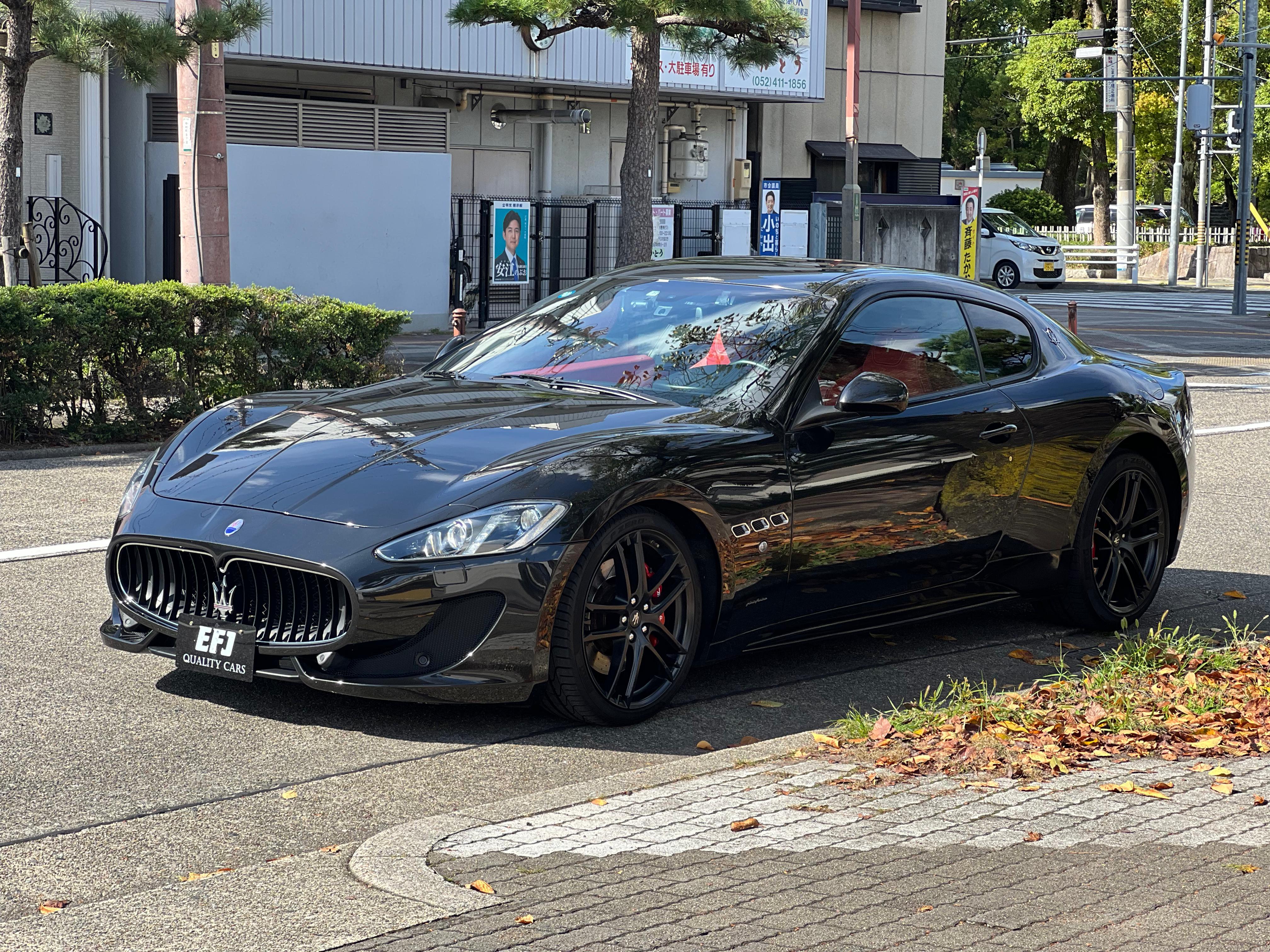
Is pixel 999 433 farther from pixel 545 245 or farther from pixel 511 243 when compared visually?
pixel 545 245

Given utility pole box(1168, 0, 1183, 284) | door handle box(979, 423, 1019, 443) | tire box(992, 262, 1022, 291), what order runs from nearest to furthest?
door handle box(979, 423, 1019, 443)
tire box(992, 262, 1022, 291)
utility pole box(1168, 0, 1183, 284)

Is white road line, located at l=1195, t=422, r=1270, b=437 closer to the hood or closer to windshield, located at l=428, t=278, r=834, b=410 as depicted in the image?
windshield, located at l=428, t=278, r=834, b=410

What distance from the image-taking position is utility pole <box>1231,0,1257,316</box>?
32562 millimetres

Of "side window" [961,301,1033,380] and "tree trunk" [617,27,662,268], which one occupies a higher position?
"tree trunk" [617,27,662,268]

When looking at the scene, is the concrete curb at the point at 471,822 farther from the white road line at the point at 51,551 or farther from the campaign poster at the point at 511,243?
the campaign poster at the point at 511,243

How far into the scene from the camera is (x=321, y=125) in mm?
23922

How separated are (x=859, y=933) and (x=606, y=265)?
89.5 ft

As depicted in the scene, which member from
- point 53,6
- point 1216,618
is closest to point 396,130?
point 53,6

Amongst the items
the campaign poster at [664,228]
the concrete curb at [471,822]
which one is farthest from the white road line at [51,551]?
the campaign poster at [664,228]

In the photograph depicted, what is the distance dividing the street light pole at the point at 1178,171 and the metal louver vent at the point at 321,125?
86.2 ft

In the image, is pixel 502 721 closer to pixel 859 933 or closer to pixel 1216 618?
pixel 859 933

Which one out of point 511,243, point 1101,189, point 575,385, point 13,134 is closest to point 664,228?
point 511,243

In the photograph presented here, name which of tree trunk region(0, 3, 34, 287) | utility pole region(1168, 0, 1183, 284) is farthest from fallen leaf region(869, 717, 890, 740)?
utility pole region(1168, 0, 1183, 284)

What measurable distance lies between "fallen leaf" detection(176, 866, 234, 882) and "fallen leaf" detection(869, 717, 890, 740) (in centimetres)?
203
